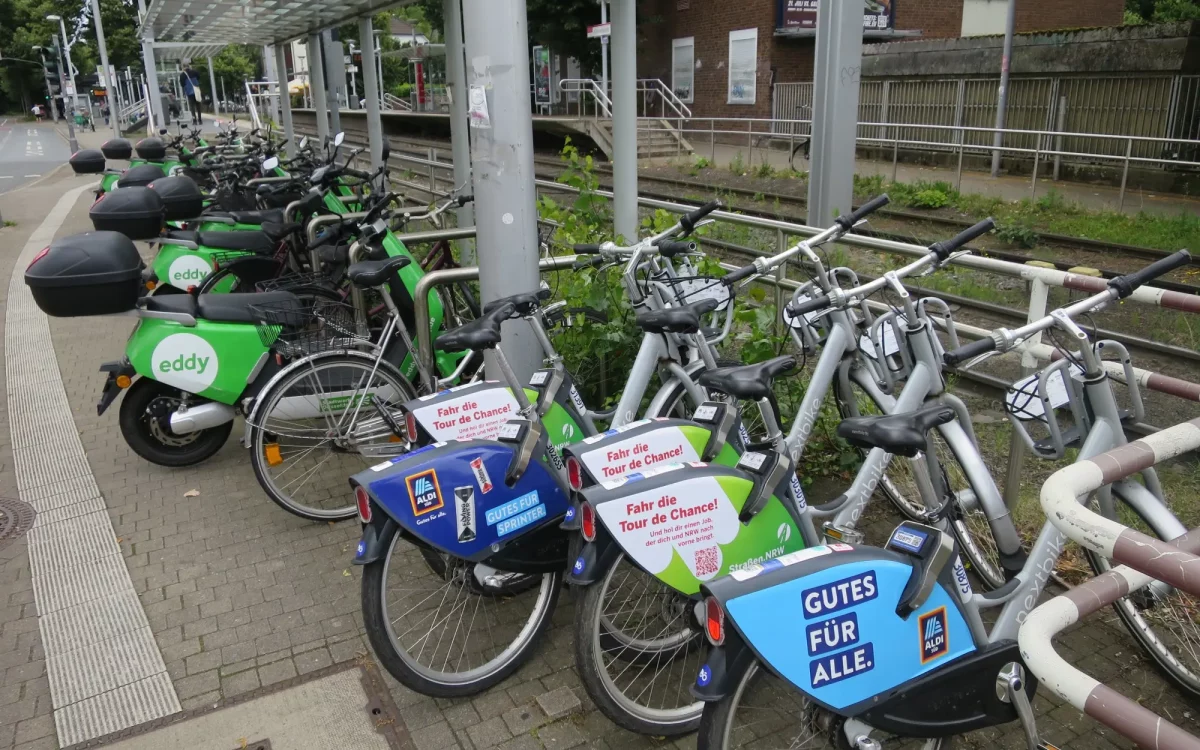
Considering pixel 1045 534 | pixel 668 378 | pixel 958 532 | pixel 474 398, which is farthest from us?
pixel 668 378

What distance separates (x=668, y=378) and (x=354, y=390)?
1.54m

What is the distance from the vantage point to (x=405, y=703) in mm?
3090

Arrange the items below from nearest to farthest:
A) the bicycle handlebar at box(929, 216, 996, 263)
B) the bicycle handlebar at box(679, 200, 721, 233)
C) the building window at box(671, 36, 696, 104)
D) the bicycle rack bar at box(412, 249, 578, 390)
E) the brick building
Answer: the bicycle handlebar at box(929, 216, 996, 263) → the bicycle handlebar at box(679, 200, 721, 233) → the bicycle rack bar at box(412, 249, 578, 390) → the brick building → the building window at box(671, 36, 696, 104)

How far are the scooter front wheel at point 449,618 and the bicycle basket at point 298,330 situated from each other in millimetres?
1265

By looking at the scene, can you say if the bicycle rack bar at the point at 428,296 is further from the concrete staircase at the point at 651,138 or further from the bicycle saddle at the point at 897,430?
the concrete staircase at the point at 651,138

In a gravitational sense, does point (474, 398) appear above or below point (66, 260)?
below

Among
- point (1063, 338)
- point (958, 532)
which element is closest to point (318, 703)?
point (958, 532)

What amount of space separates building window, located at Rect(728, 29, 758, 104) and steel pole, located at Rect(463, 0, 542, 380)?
2453cm

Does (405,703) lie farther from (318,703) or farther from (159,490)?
(159,490)

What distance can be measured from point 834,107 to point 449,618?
17.9 ft

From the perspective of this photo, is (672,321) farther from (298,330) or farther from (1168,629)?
(298,330)

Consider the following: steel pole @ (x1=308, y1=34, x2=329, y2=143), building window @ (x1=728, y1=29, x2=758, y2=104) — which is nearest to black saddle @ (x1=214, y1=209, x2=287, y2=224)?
steel pole @ (x1=308, y1=34, x2=329, y2=143)

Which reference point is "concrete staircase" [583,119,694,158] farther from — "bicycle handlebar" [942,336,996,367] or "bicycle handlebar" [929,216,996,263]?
"bicycle handlebar" [942,336,996,367]

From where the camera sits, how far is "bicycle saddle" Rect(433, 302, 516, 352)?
10.5ft
